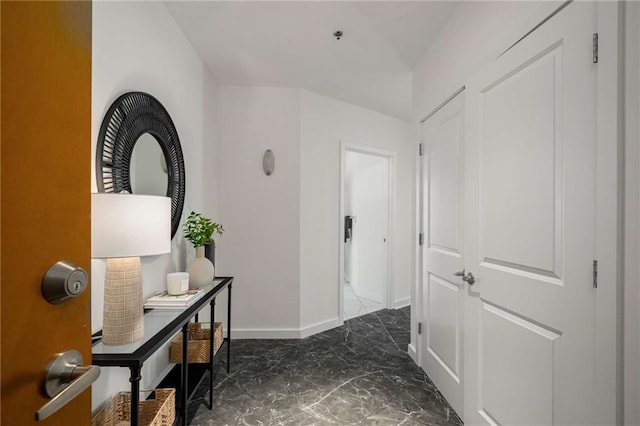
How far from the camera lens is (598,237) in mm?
1053

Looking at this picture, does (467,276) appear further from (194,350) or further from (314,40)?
(314,40)

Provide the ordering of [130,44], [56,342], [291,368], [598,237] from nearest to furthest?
1. [56,342]
2. [598,237]
3. [130,44]
4. [291,368]

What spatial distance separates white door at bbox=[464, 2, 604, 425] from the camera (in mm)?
1116

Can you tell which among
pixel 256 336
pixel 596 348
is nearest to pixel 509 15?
pixel 596 348

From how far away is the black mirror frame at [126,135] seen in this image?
144 cm

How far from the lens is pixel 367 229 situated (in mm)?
4879

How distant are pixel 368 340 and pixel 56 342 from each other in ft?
9.91

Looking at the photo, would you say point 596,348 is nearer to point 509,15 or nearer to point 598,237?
point 598,237

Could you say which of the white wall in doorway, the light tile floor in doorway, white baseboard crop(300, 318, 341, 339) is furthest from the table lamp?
the white wall in doorway

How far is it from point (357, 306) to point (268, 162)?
2.45 meters

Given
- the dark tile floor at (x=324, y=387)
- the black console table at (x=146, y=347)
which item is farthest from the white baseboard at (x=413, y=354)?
the black console table at (x=146, y=347)

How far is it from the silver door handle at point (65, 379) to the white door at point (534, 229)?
1.43 m

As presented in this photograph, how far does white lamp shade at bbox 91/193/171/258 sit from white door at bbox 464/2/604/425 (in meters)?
1.55

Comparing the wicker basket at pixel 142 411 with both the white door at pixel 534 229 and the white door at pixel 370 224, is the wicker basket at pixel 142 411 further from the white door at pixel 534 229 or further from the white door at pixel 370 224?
the white door at pixel 370 224
